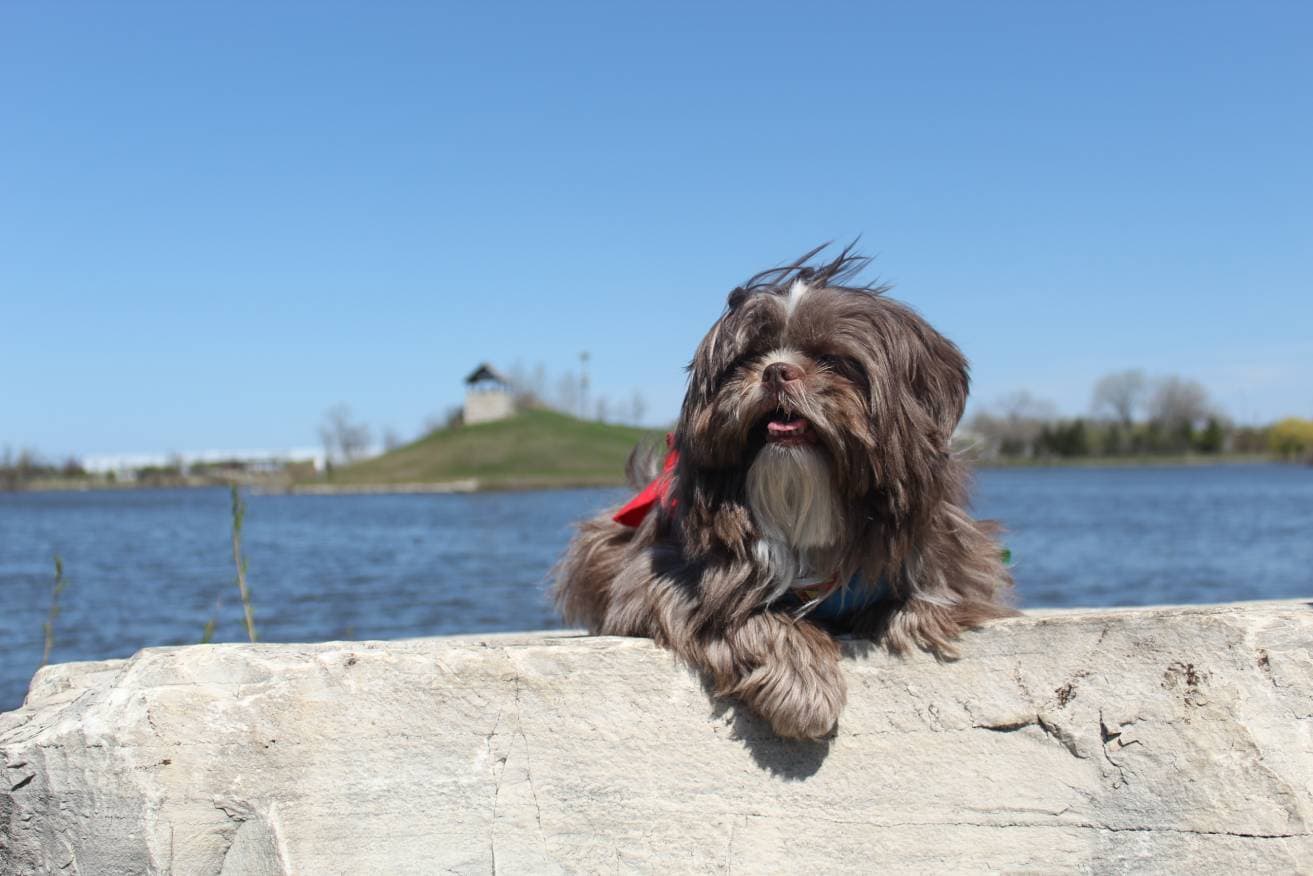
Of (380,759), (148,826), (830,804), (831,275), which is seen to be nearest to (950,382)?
(831,275)

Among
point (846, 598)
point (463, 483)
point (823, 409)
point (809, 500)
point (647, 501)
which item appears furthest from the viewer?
point (463, 483)

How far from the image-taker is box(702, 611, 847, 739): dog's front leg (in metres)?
2.96

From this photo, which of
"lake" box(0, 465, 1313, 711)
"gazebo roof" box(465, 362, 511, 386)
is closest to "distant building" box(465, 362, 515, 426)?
"gazebo roof" box(465, 362, 511, 386)

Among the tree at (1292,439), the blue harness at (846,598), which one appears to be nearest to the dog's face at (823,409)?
the blue harness at (846,598)

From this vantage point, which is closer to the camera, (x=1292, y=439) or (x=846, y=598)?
(x=846, y=598)

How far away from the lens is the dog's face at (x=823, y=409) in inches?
117

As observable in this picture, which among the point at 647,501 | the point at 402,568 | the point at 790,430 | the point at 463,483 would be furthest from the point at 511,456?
the point at 790,430

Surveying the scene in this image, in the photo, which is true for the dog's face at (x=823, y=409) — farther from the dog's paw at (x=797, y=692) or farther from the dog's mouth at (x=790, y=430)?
the dog's paw at (x=797, y=692)

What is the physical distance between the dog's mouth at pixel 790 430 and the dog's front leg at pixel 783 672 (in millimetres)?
536

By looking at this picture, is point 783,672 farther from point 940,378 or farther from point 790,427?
point 940,378

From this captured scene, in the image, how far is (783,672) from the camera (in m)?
3.00

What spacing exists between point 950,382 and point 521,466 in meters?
86.2

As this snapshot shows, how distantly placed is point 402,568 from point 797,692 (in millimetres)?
20893

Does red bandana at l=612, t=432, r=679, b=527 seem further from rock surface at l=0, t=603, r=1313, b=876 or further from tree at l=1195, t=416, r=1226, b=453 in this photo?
tree at l=1195, t=416, r=1226, b=453
